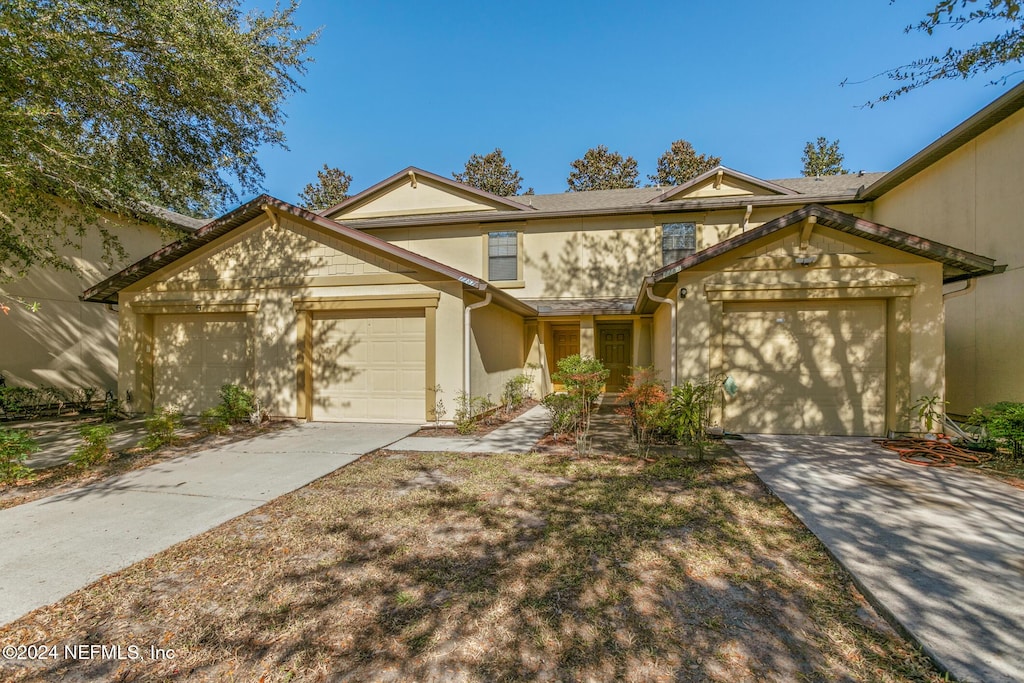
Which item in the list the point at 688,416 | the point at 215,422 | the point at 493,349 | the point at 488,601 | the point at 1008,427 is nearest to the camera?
the point at 488,601

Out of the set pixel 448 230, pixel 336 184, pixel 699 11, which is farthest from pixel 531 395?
pixel 336 184

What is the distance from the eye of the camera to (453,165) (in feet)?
102

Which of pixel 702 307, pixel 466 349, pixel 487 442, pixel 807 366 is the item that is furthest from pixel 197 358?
pixel 807 366

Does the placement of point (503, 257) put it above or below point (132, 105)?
below

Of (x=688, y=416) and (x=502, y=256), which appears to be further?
(x=502, y=256)

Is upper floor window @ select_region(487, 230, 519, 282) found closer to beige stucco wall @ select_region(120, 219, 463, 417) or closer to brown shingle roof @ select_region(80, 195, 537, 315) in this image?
brown shingle roof @ select_region(80, 195, 537, 315)

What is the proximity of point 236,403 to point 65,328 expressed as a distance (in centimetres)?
683

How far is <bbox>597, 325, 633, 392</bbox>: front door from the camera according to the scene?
13062 mm

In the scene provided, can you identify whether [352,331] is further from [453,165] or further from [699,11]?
[453,165]

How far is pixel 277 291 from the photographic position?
9.00 meters

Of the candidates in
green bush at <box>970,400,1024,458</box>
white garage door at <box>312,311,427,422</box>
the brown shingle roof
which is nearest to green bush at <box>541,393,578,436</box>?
the brown shingle roof

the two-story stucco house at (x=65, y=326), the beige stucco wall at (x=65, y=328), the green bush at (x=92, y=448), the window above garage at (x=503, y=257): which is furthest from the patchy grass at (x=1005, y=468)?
the beige stucco wall at (x=65, y=328)

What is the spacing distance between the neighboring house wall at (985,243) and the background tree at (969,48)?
2.88 meters

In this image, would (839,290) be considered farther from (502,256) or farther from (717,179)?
(502,256)
